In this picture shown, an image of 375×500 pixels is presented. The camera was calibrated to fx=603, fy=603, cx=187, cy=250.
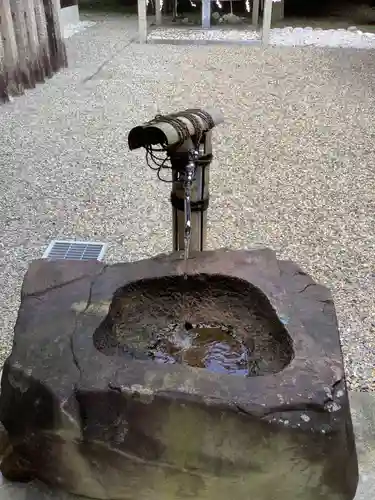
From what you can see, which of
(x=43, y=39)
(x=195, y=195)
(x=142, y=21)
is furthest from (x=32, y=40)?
(x=195, y=195)

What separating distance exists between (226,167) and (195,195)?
5.41 feet

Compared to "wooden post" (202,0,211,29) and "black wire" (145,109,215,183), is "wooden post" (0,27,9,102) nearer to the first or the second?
"wooden post" (202,0,211,29)

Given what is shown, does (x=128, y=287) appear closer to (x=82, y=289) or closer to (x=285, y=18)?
(x=82, y=289)

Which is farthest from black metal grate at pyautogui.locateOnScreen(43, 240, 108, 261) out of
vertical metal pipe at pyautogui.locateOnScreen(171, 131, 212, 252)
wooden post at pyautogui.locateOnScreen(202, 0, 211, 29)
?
wooden post at pyautogui.locateOnScreen(202, 0, 211, 29)

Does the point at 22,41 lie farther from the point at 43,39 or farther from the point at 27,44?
the point at 43,39

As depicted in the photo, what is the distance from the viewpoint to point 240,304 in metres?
1.45

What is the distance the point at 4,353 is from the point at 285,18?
663cm

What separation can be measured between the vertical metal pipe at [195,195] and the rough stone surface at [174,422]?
17.6 inches

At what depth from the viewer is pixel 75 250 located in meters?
2.43

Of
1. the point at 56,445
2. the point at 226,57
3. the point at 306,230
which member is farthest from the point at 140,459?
the point at 226,57

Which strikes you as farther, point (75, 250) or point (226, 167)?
point (226, 167)

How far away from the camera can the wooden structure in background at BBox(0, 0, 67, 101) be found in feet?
13.8

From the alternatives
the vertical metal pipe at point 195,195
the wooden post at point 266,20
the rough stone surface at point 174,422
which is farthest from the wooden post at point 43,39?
the rough stone surface at point 174,422

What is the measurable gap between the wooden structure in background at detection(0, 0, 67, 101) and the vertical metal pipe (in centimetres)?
297
